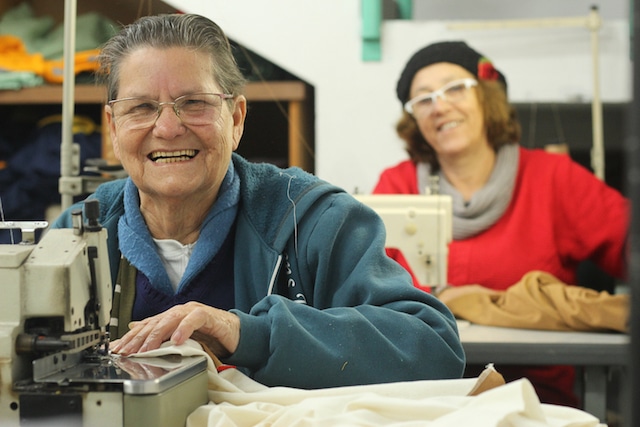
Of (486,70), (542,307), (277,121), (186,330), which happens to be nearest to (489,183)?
(486,70)

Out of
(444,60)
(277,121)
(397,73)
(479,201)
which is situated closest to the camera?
(277,121)

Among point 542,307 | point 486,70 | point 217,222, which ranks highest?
point 486,70

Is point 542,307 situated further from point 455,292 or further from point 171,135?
point 171,135

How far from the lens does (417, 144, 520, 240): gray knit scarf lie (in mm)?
2943

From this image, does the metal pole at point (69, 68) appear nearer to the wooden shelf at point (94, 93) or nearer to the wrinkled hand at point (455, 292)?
the wooden shelf at point (94, 93)

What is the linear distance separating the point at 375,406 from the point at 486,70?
Result: 2.36 m

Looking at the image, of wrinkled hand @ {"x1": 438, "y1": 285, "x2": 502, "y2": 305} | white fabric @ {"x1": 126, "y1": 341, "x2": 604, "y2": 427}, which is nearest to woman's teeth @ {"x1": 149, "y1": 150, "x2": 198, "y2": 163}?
white fabric @ {"x1": 126, "y1": 341, "x2": 604, "y2": 427}

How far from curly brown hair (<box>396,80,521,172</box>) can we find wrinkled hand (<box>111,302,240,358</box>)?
6.35 feet

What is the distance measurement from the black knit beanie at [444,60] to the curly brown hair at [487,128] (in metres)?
0.05

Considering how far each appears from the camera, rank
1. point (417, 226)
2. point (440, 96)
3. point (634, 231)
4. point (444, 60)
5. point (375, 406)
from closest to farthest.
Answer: point (634, 231), point (375, 406), point (417, 226), point (440, 96), point (444, 60)

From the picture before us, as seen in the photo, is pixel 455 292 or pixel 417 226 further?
pixel 455 292

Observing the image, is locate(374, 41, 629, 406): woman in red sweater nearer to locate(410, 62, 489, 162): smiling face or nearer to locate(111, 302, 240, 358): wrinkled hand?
locate(410, 62, 489, 162): smiling face

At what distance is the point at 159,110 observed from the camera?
150cm

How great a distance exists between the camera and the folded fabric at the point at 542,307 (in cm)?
232
